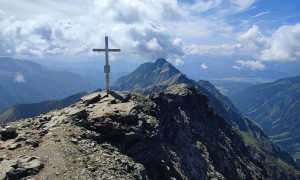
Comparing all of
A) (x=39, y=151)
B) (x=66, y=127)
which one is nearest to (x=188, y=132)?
(x=66, y=127)

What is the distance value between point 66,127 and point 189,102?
3533 inches

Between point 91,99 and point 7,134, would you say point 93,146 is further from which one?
point 91,99

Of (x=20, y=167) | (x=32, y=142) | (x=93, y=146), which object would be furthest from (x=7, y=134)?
(x=20, y=167)

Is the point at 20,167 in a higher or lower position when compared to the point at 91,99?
lower

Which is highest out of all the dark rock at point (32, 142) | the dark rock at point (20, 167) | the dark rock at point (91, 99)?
the dark rock at point (91, 99)

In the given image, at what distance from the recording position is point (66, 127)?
48.2m

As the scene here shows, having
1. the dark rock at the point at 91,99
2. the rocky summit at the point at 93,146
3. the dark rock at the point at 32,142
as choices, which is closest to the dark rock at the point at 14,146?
the rocky summit at the point at 93,146

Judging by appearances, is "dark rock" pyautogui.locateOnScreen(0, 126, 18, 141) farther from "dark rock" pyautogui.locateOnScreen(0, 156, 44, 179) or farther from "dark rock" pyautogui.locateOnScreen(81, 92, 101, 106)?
"dark rock" pyautogui.locateOnScreen(81, 92, 101, 106)

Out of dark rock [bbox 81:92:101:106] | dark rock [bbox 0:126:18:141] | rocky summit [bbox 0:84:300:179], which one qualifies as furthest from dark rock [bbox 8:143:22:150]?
dark rock [bbox 81:92:101:106]

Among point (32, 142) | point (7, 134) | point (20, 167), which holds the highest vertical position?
point (32, 142)

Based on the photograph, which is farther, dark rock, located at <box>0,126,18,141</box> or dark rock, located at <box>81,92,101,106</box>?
dark rock, located at <box>81,92,101,106</box>

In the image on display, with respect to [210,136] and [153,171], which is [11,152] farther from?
[210,136]

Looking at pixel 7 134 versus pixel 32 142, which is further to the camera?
pixel 7 134

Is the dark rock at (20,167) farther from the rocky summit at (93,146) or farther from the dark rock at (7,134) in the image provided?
the dark rock at (7,134)
